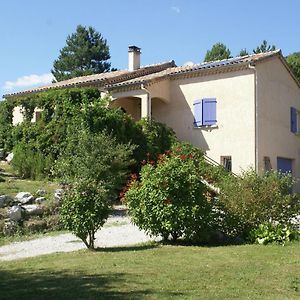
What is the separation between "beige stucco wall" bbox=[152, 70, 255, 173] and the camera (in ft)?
74.3

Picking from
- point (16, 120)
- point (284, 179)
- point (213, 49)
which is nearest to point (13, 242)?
point (284, 179)

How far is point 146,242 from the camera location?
1164cm

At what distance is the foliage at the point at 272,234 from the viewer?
1119 cm

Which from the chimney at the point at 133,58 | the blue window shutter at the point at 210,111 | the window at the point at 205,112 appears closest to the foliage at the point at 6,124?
the chimney at the point at 133,58

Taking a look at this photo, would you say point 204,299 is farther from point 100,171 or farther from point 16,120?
point 16,120

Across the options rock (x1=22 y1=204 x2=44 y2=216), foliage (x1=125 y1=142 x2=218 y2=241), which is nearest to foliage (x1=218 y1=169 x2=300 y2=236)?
foliage (x1=125 y1=142 x2=218 y2=241)

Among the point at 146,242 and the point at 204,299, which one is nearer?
the point at 204,299

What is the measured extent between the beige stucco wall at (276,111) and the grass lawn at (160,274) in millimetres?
12971

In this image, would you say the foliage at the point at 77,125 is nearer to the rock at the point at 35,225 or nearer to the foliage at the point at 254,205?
the rock at the point at 35,225

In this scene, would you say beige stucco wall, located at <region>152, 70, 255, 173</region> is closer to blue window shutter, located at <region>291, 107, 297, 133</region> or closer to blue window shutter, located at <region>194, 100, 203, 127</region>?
blue window shutter, located at <region>194, 100, 203, 127</region>

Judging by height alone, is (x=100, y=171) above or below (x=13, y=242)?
above

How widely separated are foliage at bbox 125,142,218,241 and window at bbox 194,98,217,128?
1238 cm

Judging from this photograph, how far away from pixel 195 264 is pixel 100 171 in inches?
327

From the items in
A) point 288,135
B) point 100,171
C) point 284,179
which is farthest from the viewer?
point 288,135
